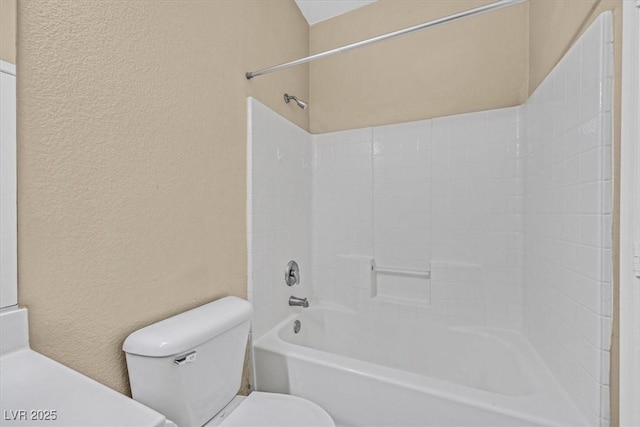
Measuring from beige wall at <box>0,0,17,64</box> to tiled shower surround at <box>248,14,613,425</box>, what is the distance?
0.92m

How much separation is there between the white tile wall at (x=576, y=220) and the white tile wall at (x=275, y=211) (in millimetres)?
1322

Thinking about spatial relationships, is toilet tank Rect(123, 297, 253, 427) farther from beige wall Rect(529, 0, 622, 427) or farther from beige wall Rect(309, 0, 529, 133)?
beige wall Rect(309, 0, 529, 133)

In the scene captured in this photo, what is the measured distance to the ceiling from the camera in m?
2.07

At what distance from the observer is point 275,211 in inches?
70.1

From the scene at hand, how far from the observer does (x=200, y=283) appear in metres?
1.26

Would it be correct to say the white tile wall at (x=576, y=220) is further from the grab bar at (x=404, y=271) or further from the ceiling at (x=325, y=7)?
the ceiling at (x=325, y=7)

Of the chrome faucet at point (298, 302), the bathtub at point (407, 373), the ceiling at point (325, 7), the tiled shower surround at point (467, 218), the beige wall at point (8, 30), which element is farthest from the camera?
the ceiling at point (325, 7)

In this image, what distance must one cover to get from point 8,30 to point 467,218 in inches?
79.3

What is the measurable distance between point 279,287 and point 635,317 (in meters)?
1.48

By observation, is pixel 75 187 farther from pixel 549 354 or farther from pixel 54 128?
pixel 549 354

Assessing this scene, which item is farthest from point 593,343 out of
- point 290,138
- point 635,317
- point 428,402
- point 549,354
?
point 290,138

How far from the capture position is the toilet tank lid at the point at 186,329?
3.00 feet

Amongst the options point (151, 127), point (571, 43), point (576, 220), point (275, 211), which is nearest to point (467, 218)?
point (576, 220)

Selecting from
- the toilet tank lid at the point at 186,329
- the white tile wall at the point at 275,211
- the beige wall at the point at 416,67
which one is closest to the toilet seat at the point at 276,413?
the toilet tank lid at the point at 186,329
